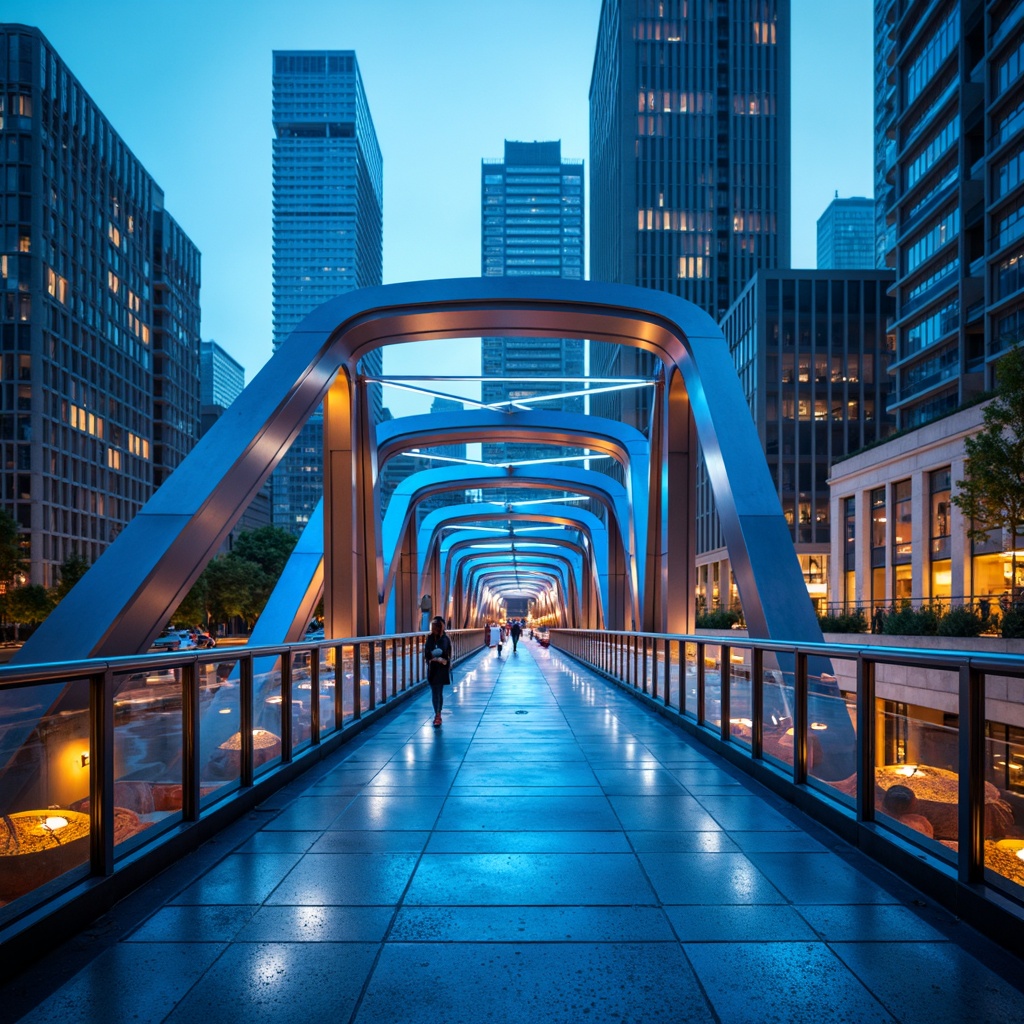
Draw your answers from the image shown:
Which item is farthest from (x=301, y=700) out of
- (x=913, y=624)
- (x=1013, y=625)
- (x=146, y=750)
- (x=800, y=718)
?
(x=913, y=624)

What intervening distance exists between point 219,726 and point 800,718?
3857 millimetres

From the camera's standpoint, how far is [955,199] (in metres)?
43.0

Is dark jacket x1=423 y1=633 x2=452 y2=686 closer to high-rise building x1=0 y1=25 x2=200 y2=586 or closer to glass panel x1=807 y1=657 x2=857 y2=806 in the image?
glass panel x1=807 y1=657 x2=857 y2=806

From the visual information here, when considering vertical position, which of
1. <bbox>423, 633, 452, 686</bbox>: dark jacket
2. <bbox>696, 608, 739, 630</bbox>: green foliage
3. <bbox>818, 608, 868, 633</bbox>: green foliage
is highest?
<bbox>423, 633, 452, 686</bbox>: dark jacket

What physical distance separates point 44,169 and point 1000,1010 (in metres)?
72.1

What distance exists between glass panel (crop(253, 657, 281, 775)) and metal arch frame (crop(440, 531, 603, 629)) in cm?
4060

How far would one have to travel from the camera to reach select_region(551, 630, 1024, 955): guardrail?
3.99 metres

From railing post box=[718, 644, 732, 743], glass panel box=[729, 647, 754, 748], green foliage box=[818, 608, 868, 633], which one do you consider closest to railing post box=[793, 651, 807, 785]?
glass panel box=[729, 647, 754, 748]

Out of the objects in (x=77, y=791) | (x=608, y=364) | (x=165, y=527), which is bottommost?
(x=77, y=791)

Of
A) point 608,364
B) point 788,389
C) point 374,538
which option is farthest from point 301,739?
point 608,364

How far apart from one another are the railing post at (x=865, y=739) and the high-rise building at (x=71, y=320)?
60.9 meters

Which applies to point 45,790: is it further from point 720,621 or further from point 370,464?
point 720,621

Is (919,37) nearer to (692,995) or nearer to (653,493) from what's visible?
(653,493)

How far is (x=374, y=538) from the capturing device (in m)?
24.7
